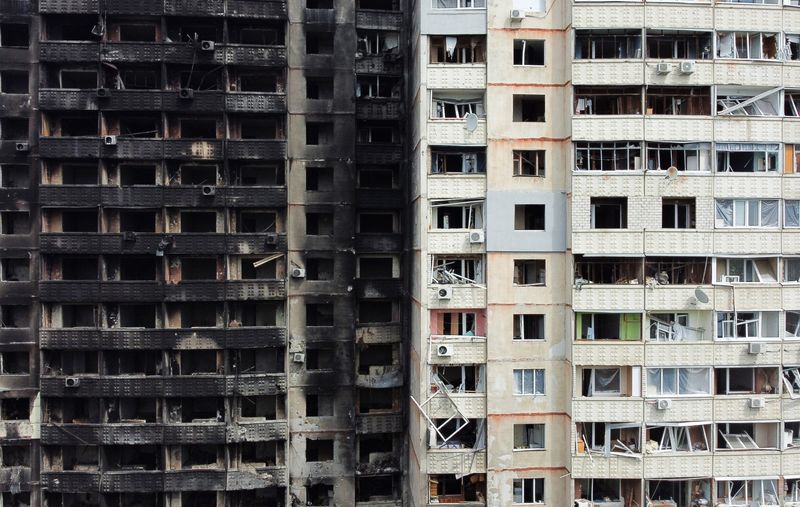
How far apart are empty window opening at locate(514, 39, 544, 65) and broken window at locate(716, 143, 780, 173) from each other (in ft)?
25.7

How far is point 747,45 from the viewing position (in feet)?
63.7

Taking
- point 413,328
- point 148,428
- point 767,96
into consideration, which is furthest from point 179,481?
point 767,96

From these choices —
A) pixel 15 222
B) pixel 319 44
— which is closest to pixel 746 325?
pixel 319 44

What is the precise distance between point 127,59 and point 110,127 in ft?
10.2

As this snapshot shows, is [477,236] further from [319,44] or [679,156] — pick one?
[319,44]

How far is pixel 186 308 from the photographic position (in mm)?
22484

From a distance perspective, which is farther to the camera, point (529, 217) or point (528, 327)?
point (529, 217)

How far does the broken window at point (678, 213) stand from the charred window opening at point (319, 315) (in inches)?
584

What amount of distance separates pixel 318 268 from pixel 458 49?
11564 mm

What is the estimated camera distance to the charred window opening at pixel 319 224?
23.2 metres

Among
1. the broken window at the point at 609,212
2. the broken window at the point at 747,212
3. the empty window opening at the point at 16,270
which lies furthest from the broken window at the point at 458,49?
the empty window opening at the point at 16,270

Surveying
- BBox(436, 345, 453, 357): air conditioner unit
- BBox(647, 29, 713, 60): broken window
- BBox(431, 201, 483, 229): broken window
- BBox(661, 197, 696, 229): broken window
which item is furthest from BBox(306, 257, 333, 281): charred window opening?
BBox(647, 29, 713, 60): broken window

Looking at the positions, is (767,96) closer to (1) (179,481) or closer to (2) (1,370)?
(1) (179,481)

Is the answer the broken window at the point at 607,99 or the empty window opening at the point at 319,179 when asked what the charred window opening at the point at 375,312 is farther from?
the broken window at the point at 607,99
